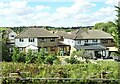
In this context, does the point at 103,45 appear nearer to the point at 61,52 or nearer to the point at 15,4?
the point at 61,52

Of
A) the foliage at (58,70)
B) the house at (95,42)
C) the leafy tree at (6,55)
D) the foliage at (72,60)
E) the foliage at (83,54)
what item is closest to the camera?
the foliage at (58,70)

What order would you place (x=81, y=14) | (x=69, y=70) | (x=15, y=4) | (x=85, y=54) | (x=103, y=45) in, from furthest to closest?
1. (x=85, y=54)
2. (x=103, y=45)
3. (x=69, y=70)
4. (x=81, y=14)
5. (x=15, y=4)

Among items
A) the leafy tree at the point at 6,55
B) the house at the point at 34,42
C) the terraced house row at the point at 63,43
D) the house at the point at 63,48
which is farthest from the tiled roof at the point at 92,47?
the leafy tree at the point at 6,55

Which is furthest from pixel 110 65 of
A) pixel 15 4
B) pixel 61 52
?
pixel 15 4

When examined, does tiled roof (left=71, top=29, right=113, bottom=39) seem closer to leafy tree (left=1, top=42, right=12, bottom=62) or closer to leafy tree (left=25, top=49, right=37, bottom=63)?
leafy tree (left=25, top=49, right=37, bottom=63)

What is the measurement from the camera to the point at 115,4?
262 centimetres

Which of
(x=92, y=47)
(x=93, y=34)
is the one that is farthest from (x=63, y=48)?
(x=93, y=34)

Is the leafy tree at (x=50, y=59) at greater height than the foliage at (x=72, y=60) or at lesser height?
greater

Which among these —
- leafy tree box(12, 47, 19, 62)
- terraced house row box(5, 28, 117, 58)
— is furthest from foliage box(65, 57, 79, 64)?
leafy tree box(12, 47, 19, 62)

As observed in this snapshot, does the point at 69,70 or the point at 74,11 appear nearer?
the point at 74,11

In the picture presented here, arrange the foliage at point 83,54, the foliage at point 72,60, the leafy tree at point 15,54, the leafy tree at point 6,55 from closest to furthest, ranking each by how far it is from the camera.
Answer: the leafy tree at point 6,55
the leafy tree at point 15,54
the foliage at point 72,60
the foliage at point 83,54

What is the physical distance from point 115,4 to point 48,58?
4.06 ft

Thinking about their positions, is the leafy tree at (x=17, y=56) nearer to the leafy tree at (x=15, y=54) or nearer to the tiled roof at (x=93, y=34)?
the leafy tree at (x=15, y=54)

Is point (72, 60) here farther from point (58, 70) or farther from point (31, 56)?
point (58, 70)
